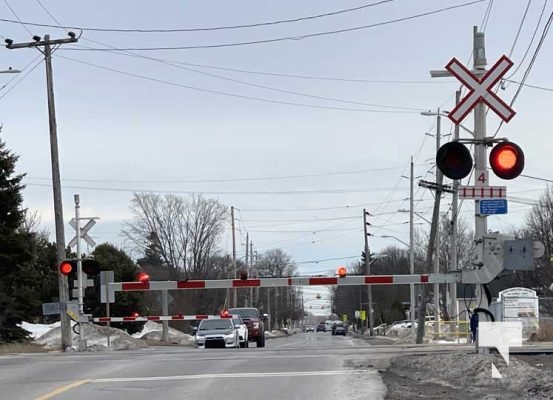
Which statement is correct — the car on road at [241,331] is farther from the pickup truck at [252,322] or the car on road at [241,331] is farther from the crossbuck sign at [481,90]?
the crossbuck sign at [481,90]

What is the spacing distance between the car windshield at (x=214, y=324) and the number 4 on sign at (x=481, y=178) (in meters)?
19.7

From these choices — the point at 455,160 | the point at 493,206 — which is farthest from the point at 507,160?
the point at 493,206

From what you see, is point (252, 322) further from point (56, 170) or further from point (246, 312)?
point (56, 170)

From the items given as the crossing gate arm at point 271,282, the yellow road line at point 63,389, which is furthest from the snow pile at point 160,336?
the yellow road line at point 63,389

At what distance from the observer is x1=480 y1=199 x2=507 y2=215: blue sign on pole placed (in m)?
11.8

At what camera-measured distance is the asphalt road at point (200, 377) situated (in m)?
11.0

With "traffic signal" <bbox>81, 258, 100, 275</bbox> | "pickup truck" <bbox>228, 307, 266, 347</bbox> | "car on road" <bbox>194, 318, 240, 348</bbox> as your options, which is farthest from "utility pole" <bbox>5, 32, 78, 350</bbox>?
"pickup truck" <bbox>228, 307, 266, 347</bbox>

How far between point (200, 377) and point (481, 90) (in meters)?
6.53

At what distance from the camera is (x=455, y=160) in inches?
434

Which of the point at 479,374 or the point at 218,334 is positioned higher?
the point at 479,374

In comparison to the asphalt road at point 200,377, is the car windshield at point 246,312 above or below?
below

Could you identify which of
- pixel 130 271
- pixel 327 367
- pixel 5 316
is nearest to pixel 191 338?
pixel 130 271

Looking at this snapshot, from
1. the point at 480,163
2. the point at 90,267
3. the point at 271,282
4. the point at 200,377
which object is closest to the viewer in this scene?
the point at 480,163

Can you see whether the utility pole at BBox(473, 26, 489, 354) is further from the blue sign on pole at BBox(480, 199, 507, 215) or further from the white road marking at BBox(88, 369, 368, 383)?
the white road marking at BBox(88, 369, 368, 383)
